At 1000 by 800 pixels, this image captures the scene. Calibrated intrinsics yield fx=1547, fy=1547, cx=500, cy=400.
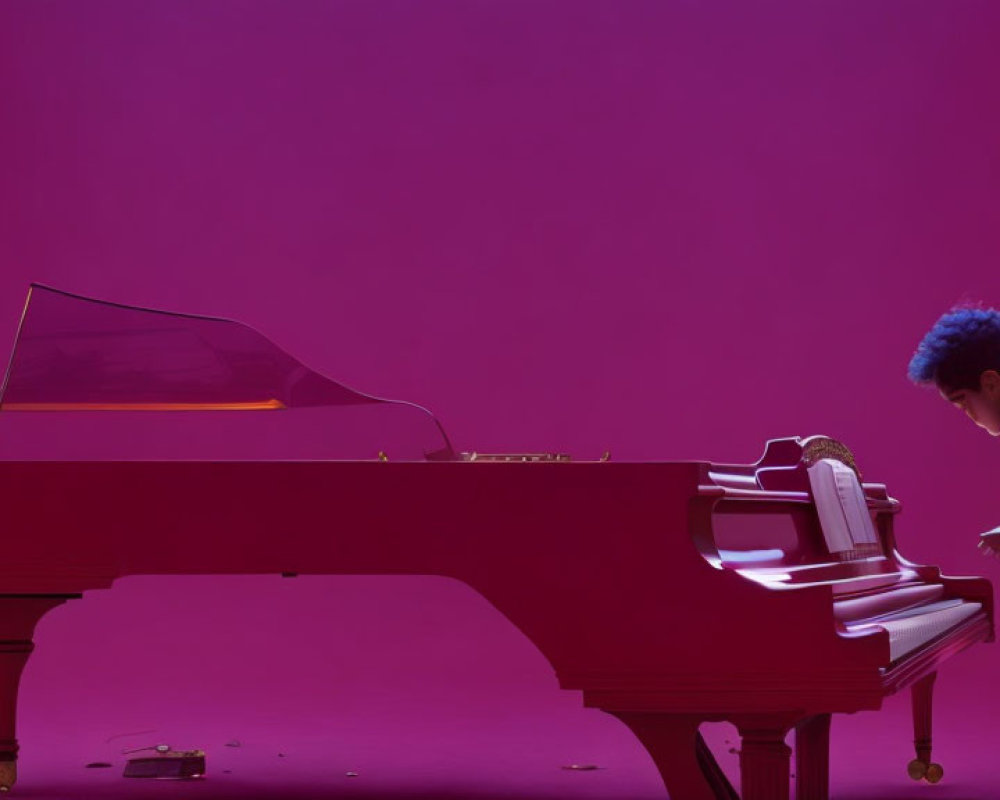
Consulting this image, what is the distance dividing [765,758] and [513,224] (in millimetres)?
3519

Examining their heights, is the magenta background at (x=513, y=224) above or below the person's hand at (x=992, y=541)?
above

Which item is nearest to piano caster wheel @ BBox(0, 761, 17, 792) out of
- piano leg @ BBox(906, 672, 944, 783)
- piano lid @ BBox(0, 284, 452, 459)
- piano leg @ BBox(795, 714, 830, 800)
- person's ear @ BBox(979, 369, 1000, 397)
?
piano lid @ BBox(0, 284, 452, 459)

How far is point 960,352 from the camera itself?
295cm

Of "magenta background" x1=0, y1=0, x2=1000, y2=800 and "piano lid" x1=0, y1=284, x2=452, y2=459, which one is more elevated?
"magenta background" x1=0, y1=0, x2=1000, y2=800

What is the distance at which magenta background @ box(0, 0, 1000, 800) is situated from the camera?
5.50 m

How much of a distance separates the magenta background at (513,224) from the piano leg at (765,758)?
9.33 ft

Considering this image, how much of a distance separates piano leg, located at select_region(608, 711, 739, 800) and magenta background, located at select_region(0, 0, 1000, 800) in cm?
277

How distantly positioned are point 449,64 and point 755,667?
3864mm

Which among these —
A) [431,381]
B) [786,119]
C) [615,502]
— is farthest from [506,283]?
[615,502]

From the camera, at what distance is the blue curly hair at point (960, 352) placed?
2.94 metres

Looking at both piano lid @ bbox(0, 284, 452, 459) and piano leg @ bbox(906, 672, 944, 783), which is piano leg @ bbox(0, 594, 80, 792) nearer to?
piano lid @ bbox(0, 284, 452, 459)

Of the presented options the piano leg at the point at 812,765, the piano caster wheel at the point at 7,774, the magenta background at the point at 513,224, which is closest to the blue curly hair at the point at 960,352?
the piano leg at the point at 812,765

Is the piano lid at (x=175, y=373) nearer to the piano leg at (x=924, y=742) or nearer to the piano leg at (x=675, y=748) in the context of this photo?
the piano leg at (x=675, y=748)

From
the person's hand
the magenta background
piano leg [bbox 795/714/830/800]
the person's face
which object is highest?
the magenta background
